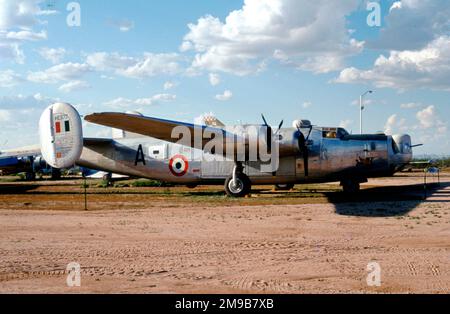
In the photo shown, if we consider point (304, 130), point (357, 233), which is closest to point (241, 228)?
point (357, 233)

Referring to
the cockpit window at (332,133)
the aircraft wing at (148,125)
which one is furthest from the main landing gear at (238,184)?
the cockpit window at (332,133)

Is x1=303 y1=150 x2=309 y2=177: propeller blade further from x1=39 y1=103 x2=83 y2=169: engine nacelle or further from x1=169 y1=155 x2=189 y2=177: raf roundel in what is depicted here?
x1=39 y1=103 x2=83 y2=169: engine nacelle

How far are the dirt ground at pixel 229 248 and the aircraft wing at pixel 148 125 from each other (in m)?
3.63

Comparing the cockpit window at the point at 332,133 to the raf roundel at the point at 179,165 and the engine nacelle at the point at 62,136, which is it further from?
the engine nacelle at the point at 62,136

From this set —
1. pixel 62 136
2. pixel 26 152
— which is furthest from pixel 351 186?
pixel 26 152

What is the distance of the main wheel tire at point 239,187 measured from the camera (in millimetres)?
19969

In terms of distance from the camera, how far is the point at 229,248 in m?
9.24

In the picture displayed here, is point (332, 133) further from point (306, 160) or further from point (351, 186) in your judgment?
point (351, 186)

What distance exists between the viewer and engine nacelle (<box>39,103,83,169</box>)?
55.8ft

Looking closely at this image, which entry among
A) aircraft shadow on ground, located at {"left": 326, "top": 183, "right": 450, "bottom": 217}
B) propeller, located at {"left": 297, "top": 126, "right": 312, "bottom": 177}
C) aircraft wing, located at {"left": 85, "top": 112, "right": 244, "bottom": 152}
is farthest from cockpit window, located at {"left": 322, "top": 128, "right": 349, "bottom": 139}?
aircraft wing, located at {"left": 85, "top": 112, "right": 244, "bottom": 152}

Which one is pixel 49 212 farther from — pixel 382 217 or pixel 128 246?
pixel 382 217

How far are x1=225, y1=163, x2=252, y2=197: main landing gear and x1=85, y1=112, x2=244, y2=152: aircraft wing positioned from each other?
189cm

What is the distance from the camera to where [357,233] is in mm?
10797
